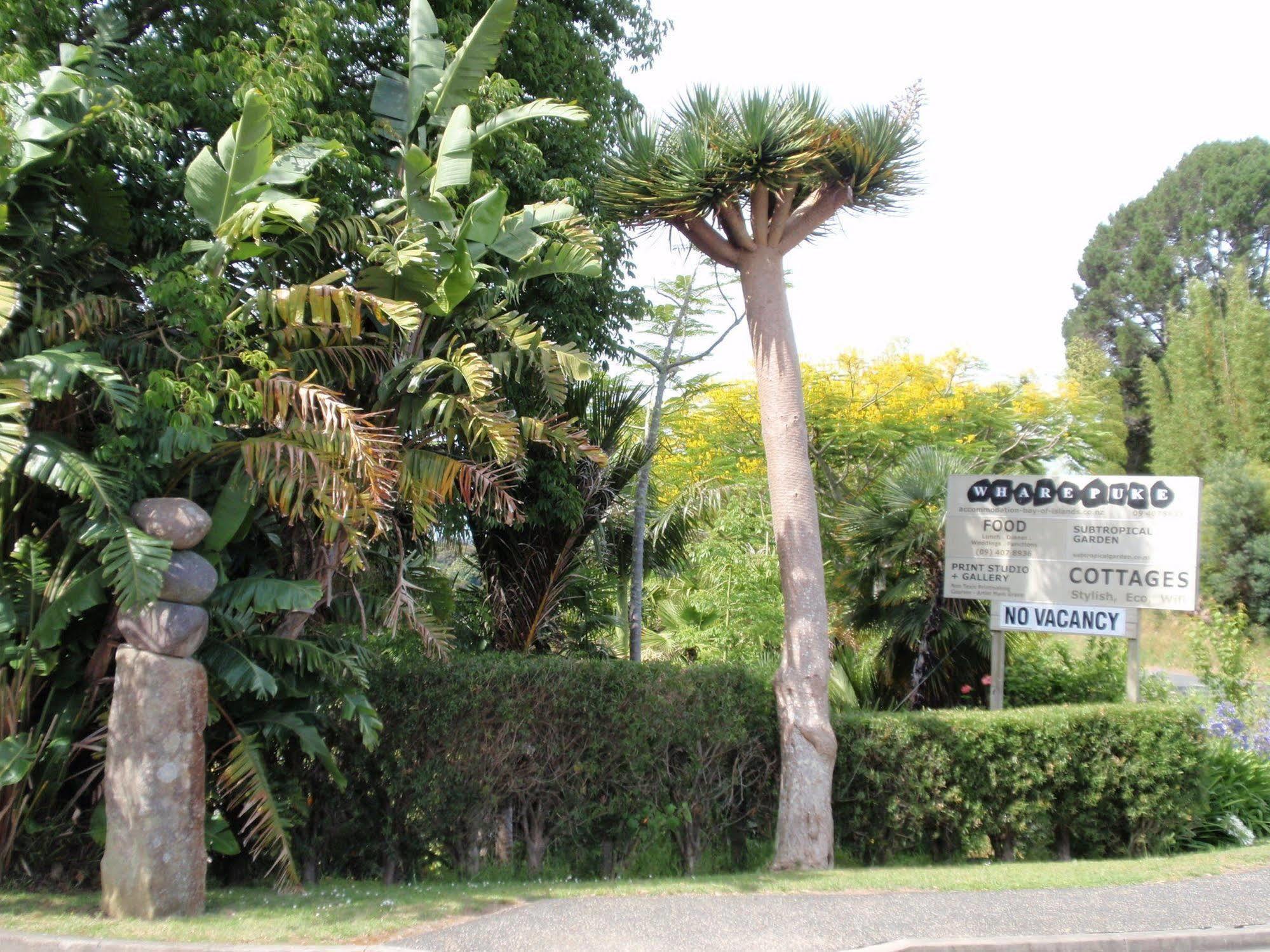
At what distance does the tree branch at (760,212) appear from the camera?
9.60 meters

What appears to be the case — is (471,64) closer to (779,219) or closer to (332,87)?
(332,87)

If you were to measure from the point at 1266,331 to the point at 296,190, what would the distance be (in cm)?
3863

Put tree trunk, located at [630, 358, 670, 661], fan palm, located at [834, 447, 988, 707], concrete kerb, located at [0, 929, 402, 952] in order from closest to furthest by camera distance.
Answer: concrete kerb, located at [0, 929, 402, 952] < tree trunk, located at [630, 358, 670, 661] < fan palm, located at [834, 447, 988, 707]

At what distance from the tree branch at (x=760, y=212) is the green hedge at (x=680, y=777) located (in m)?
3.97

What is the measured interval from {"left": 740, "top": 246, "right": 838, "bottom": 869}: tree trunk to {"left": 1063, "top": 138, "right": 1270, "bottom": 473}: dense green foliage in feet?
134

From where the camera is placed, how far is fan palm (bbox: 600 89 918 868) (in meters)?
8.98

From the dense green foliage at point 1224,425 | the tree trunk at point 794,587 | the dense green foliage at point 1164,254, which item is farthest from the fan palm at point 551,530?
the dense green foliage at point 1164,254

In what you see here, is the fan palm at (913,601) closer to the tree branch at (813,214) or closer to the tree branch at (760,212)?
the tree branch at (813,214)

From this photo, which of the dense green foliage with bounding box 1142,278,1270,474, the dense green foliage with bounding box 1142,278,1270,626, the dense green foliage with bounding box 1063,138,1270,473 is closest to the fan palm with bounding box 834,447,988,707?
the dense green foliage with bounding box 1142,278,1270,626

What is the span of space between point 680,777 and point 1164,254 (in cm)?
4973

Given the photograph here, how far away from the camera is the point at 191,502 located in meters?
6.94

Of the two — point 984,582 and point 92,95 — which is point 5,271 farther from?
point 984,582

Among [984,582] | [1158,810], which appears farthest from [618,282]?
[1158,810]

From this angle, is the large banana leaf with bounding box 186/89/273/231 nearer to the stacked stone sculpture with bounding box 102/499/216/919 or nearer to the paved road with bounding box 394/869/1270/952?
the stacked stone sculpture with bounding box 102/499/216/919
